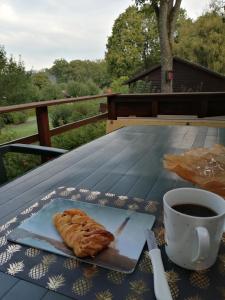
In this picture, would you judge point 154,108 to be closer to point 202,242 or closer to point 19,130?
point 202,242

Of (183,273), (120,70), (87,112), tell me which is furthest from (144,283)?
(120,70)

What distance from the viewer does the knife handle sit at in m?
0.39

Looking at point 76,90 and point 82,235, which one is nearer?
point 82,235

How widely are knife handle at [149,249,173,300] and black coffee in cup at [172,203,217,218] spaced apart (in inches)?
3.9

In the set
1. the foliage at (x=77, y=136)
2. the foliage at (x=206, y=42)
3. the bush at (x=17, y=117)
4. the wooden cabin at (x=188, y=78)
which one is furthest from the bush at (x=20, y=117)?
the foliage at (x=206, y=42)

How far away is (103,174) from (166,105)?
9.83 ft

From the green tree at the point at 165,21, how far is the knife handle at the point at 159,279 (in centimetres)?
661

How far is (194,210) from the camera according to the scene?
0.51 metres

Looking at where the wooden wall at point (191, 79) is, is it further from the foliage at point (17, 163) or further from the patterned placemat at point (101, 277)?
the patterned placemat at point (101, 277)

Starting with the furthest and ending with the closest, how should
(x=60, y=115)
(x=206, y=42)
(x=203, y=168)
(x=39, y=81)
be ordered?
1. (x=39, y=81)
2. (x=206, y=42)
3. (x=60, y=115)
4. (x=203, y=168)

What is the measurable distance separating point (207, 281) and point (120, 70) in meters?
20.2

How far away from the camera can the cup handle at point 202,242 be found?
15.4 inches

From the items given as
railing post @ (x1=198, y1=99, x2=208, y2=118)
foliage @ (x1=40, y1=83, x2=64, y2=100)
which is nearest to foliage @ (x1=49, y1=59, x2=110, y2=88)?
foliage @ (x1=40, y1=83, x2=64, y2=100)

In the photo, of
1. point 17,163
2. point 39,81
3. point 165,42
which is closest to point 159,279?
point 17,163
